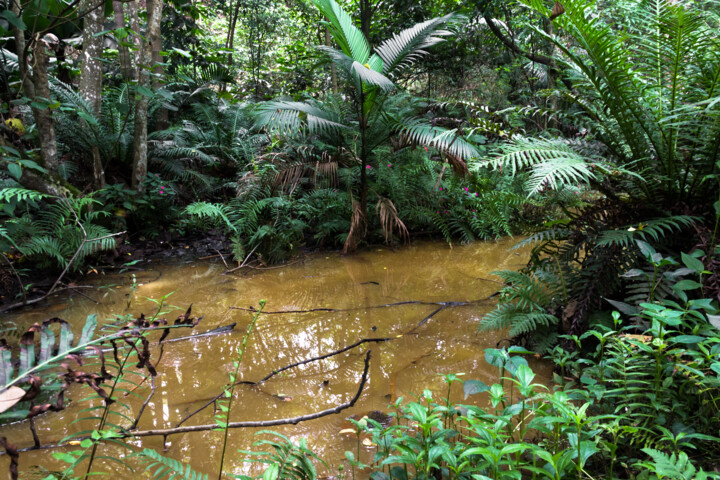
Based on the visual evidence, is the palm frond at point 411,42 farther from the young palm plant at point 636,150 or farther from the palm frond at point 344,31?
the young palm plant at point 636,150

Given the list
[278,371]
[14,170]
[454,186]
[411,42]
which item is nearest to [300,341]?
[278,371]

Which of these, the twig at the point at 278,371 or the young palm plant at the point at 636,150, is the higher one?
the young palm plant at the point at 636,150

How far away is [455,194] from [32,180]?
4.28 m

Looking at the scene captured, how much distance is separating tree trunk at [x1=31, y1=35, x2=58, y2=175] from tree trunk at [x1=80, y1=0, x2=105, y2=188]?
0.52 metres

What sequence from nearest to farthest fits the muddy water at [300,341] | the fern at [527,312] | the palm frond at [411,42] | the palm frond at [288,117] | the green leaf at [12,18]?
the muddy water at [300,341], the fern at [527,312], the green leaf at [12,18], the palm frond at [288,117], the palm frond at [411,42]

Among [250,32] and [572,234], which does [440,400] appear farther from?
[250,32]

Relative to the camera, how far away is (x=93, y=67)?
424 centimetres

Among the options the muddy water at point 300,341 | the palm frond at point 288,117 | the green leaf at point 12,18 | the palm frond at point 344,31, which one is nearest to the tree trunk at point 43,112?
the green leaf at point 12,18

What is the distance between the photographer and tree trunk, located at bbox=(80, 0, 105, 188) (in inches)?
155

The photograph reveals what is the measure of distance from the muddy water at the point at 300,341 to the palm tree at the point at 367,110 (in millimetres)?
977

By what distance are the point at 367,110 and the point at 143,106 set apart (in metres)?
2.33

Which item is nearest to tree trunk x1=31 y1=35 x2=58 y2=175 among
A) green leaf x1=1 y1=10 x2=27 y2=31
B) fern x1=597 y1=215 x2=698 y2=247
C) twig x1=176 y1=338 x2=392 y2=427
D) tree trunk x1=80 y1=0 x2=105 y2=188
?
tree trunk x1=80 y1=0 x2=105 y2=188

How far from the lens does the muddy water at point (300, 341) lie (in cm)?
162

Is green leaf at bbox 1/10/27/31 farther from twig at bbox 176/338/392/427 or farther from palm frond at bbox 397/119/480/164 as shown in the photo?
palm frond at bbox 397/119/480/164
